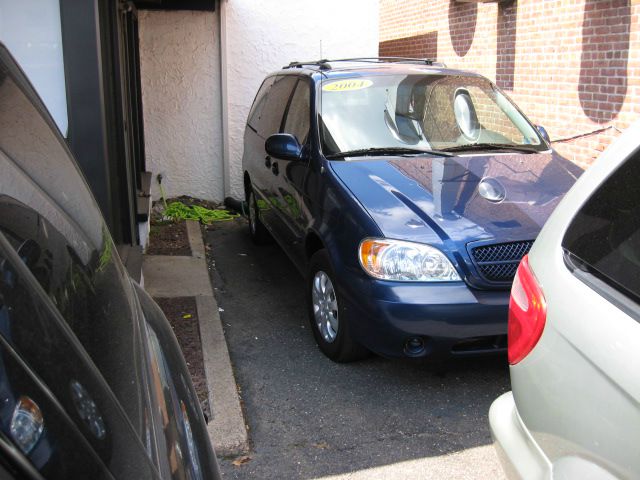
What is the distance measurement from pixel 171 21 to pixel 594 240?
7762 millimetres

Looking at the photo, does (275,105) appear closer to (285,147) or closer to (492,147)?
(285,147)

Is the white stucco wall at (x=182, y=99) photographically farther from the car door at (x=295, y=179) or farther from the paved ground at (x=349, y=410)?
the paved ground at (x=349, y=410)

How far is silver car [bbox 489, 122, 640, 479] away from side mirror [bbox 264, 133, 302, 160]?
294cm

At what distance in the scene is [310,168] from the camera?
5082mm

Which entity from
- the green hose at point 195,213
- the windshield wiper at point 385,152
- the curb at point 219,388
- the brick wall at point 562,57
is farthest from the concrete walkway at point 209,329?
the brick wall at point 562,57

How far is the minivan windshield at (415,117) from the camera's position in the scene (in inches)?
204

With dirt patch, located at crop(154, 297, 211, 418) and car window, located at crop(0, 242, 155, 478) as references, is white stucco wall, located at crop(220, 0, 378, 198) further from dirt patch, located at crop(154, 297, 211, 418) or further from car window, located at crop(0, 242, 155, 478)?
car window, located at crop(0, 242, 155, 478)

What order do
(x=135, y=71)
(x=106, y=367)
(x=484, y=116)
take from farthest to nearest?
(x=135, y=71)
(x=484, y=116)
(x=106, y=367)

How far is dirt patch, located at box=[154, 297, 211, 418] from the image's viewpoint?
4282 millimetres

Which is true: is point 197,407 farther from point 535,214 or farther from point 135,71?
point 135,71

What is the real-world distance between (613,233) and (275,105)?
196 inches

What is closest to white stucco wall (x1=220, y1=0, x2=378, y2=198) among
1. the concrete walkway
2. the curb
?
the concrete walkway

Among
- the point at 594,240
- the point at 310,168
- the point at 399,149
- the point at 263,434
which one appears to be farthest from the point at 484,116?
the point at 594,240

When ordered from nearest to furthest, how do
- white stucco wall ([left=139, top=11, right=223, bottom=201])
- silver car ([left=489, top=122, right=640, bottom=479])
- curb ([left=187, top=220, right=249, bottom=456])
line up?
silver car ([left=489, top=122, right=640, bottom=479]), curb ([left=187, top=220, right=249, bottom=456]), white stucco wall ([left=139, top=11, right=223, bottom=201])
